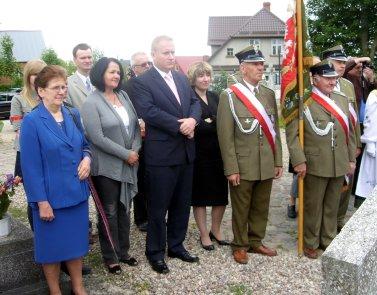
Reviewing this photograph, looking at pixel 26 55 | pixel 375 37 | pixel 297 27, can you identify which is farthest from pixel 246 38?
pixel 297 27

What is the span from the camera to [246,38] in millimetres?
50719

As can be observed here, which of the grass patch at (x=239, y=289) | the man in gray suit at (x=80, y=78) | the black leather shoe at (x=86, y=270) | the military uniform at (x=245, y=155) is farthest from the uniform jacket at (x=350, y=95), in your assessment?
the black leather shoe at (x=86, y=270)

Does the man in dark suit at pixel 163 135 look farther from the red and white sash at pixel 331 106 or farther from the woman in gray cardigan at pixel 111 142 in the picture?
the red and white sash at pixel 331 106

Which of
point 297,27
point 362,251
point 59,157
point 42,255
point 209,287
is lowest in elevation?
point 209,287

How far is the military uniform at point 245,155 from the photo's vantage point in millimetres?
4438

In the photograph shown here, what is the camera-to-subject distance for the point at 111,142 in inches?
159

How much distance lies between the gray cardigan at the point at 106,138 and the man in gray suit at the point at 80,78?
2.04 feet

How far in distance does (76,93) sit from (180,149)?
1.27 metres

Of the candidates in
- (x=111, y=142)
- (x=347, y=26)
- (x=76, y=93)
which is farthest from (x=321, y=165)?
(x=347, y=26)

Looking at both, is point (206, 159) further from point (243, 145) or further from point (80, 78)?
point (80, 78)

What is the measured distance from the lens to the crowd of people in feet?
13.1

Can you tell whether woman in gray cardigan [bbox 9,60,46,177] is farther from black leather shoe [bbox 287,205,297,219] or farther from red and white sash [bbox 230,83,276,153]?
black leather shoe [bbox 287,205,297,219]

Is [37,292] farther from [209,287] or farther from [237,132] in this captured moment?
[237,132]

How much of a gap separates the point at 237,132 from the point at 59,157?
1768 millimetres
